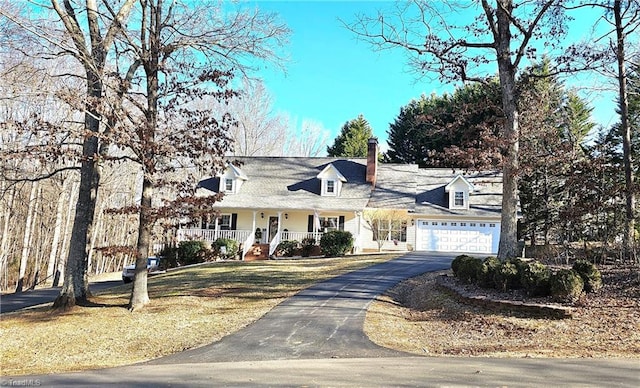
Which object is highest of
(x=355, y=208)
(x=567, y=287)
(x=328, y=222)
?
(x=355, y=208)

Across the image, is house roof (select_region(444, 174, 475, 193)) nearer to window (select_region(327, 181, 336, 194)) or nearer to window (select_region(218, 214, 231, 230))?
window (select_region(327, 181, 336, 194))

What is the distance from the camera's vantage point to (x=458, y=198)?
91.5ft

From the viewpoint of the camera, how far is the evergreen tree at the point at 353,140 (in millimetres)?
45188

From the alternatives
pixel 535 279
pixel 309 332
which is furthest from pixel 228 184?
pixel 535 279

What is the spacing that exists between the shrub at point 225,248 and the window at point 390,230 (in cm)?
842

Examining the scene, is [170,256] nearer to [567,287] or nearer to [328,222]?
[328,222]

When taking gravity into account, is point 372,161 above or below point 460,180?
above

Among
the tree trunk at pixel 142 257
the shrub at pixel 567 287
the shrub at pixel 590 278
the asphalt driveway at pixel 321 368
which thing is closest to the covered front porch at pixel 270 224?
the tree trunk at pixel 142 257

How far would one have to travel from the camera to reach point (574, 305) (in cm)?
877

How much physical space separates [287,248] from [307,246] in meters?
1.08

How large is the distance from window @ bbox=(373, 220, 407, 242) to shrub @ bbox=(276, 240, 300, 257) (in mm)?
5358

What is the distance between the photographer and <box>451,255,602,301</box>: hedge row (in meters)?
8.91

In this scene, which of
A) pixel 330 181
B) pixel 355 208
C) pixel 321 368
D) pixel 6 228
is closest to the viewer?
pixel 321 368

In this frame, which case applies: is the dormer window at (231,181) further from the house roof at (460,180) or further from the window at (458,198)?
the window at (458,198)
